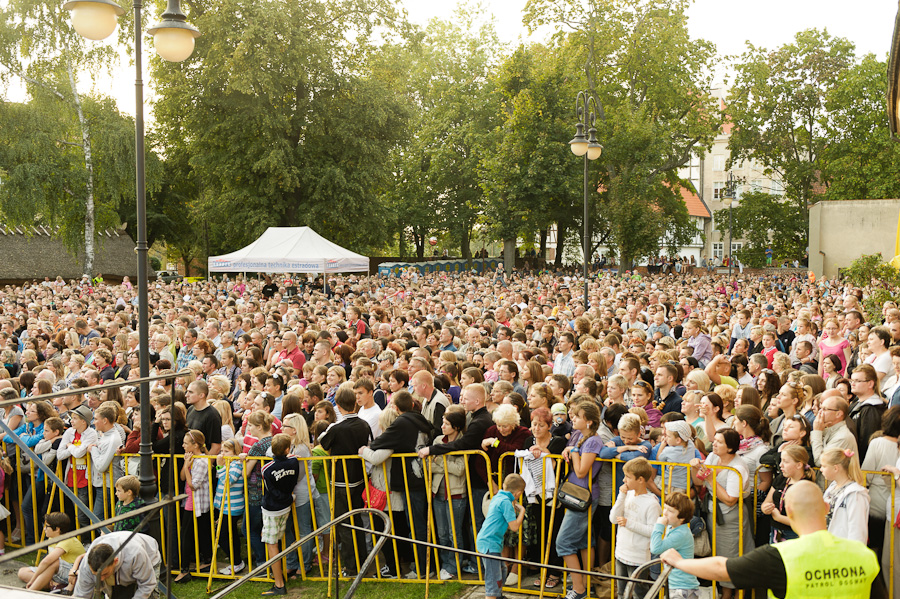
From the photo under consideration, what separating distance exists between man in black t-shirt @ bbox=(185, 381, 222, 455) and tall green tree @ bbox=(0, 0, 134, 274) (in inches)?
1036

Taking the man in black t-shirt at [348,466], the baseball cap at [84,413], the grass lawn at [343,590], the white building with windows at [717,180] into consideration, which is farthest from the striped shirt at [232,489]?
the white building with windows at [717,180]

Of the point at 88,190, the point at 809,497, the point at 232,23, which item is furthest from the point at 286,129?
the point at 809,497

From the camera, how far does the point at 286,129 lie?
34219 millimetres

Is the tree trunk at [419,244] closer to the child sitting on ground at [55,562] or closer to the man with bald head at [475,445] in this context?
the man with bald head at [475,445]

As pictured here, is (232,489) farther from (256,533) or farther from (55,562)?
(55,562)

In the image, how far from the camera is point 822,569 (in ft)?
10.5

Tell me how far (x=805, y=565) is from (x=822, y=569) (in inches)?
3.0

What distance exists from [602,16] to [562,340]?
104ft

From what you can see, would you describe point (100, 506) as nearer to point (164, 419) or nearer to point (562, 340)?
point (164, 419)

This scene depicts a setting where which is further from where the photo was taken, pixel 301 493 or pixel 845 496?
pixel 301 493

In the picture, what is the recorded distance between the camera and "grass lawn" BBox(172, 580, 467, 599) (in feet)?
20.4

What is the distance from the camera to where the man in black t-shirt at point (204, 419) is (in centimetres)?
724

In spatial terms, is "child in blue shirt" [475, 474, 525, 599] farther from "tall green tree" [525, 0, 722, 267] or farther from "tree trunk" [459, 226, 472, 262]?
Answer: "tree trunk" [459, 226, 472, 262]

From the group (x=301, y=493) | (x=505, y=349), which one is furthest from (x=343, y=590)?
(x=505, y=349)
